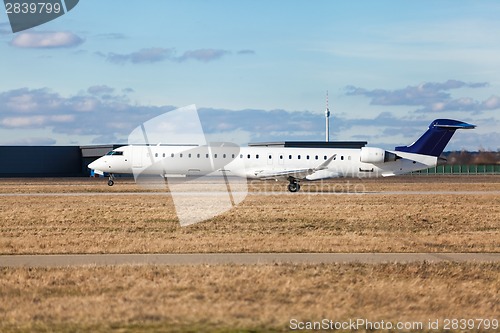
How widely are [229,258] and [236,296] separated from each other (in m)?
4.53

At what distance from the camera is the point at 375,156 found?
4841 cm

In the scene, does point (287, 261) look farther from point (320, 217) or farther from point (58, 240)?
point (320, 217)

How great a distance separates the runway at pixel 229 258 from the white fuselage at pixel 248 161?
96.2 feet

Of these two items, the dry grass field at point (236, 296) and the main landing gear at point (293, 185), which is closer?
the dry grass field at point (236, 296)

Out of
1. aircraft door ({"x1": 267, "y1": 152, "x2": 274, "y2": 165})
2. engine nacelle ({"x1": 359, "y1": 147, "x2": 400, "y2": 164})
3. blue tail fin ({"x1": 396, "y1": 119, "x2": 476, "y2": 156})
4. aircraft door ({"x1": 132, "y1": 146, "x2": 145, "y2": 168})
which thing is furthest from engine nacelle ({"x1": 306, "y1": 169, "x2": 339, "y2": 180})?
aircraft door ({"x1": 132, "y1": 146, "x2": 145, "y2": 168})

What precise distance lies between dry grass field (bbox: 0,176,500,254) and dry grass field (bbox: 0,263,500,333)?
371 centimetres

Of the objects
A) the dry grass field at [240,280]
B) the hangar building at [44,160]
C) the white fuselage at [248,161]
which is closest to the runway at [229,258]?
the dry grass field at [240,280]

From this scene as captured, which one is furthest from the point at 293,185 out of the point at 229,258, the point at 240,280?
the point at 240,280

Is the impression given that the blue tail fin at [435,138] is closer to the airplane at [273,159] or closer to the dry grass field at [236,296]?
the airplane at [273,159]

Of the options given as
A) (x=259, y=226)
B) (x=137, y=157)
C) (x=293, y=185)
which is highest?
(x=137, y=157)

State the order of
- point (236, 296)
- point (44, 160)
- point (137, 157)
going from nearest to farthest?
point (236, 296)
point (137, 157)
point (44, 160)

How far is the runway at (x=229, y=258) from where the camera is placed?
15.5 meters

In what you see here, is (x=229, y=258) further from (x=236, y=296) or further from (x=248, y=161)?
(x=248, y=161)

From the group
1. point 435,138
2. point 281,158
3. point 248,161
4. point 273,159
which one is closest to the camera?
point 248,161
